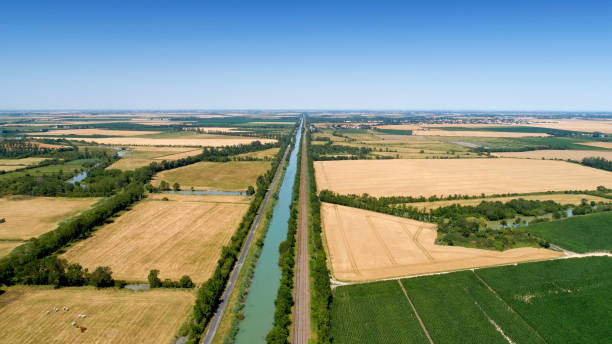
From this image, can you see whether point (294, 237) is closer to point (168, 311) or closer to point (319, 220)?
point (319, 220)

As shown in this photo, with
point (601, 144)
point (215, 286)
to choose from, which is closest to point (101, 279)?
point (215, 286)

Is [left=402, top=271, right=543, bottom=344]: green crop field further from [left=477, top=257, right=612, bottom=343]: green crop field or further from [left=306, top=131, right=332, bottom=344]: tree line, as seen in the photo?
[left=306, top=131, right=332, bottom=344]: tree line

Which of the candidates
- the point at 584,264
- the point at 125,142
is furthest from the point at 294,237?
the point at 125,142

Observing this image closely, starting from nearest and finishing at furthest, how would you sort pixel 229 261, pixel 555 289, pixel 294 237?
1. pixel 555 289
2. pixel 229 261
3. pixel 294 237

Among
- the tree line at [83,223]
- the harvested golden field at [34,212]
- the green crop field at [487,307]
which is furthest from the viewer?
the harvested golden field at [34,212]

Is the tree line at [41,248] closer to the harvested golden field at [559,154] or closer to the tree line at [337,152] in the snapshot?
the tree line at [337,152]

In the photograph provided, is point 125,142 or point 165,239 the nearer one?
point 165,239

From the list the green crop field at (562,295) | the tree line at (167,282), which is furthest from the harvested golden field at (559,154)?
the tree line at (167,282)
